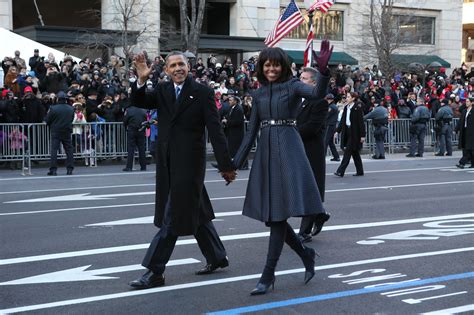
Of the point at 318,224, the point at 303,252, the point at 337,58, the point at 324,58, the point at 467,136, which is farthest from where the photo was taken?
the point at 337,58

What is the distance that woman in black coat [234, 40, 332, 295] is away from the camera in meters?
6.35

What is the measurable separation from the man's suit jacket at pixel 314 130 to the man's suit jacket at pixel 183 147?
2.25 m

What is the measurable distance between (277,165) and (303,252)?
2.71 ft

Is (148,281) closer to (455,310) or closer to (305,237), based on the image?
(455,310)

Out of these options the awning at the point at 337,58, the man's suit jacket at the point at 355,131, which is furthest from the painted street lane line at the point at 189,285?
the awning at the point at 337,58

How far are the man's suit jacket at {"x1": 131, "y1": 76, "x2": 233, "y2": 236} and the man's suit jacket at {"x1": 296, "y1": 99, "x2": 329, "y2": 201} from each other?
2.25 m

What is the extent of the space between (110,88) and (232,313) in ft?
54.4

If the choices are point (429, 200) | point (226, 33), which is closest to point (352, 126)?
point (429, 200)

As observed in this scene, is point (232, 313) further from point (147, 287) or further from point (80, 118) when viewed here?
point (80, 118)

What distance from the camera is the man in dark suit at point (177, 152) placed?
6.50 m

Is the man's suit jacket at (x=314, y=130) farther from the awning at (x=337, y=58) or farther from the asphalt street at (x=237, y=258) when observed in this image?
the awning at (x=337, y=58)

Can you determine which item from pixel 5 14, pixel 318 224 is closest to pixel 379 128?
pixel 318 224

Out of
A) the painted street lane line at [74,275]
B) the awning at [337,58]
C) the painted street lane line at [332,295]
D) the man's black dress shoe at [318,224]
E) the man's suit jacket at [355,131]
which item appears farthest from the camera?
the awning at [337,58]

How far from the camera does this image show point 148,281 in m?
6.55
